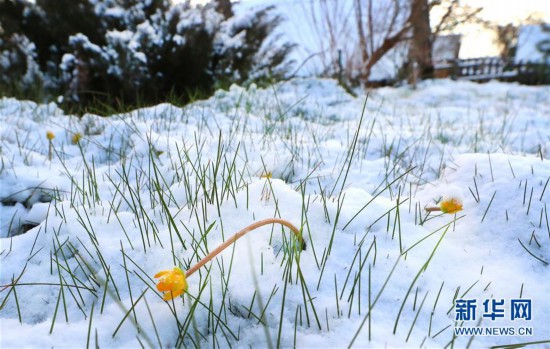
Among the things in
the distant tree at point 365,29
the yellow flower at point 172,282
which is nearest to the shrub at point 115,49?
the distant tree at point 365,29

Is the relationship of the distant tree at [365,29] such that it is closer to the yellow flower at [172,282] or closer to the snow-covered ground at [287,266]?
the snow-covered ground at [287,266]

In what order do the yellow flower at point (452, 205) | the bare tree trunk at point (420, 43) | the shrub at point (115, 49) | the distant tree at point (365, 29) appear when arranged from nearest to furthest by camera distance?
the yellow flower at point (452, 205) → the shrub at point (115, 49) → the distant tree at point (365, 29) → the bare tree trunk at point (420, 43)

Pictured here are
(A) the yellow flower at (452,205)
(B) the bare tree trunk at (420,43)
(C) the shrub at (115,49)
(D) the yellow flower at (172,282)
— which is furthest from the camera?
(B) the bare tree trunk at (420,43)

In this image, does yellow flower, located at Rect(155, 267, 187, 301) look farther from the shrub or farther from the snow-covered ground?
the shrub

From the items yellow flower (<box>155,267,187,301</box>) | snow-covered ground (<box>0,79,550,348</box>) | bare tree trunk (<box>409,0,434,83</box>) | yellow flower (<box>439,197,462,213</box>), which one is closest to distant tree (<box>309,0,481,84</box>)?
bare tree trunk (<box>409,0,434,83</box>)

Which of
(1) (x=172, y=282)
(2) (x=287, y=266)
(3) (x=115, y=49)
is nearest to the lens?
(1) (x=172, y=282)

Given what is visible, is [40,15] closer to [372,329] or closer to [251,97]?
[251,97]

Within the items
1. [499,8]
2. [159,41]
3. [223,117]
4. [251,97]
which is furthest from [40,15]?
[499,8]

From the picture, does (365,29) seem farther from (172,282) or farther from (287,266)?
(172,282)

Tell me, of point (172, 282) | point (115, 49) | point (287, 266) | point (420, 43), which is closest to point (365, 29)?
point (420, 43)
